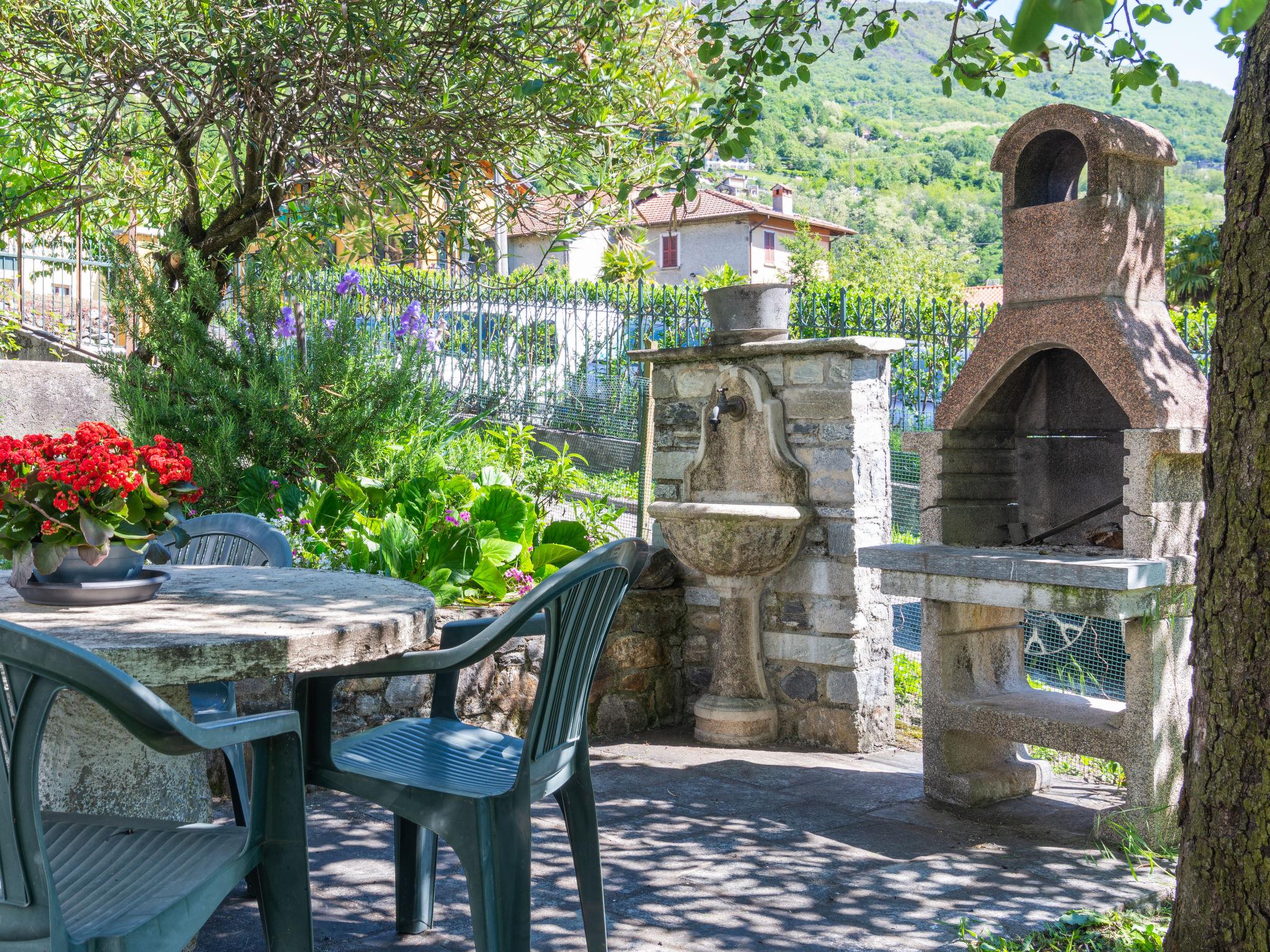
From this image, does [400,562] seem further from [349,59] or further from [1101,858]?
[1101,858]

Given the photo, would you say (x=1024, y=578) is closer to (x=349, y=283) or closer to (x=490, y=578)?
(x=490, y=578)

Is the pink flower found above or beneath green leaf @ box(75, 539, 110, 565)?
beneath

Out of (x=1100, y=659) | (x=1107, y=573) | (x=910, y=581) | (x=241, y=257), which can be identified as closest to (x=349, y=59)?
(x=241, y=257)

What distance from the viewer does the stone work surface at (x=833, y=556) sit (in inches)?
192

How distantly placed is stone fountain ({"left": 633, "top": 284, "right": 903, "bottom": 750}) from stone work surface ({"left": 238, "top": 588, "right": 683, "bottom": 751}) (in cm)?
24

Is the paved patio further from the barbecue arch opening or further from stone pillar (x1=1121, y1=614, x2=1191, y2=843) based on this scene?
the barbecue arch opening

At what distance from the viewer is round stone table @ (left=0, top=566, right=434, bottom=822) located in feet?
6.91

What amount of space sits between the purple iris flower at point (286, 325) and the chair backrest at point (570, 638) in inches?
163

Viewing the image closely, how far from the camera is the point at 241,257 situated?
609cm

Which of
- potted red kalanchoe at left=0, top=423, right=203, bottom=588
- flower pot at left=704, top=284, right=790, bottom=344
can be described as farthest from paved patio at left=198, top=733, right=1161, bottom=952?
flower pot at left=704, top=284, right=790, bottom=344

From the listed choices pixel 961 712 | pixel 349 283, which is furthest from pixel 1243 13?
pixel 349 283

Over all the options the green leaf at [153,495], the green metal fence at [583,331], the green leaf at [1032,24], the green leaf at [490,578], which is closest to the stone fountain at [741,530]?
the green leaf at [490,578]

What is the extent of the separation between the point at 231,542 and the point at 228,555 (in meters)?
0.04

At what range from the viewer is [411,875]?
2955mm
